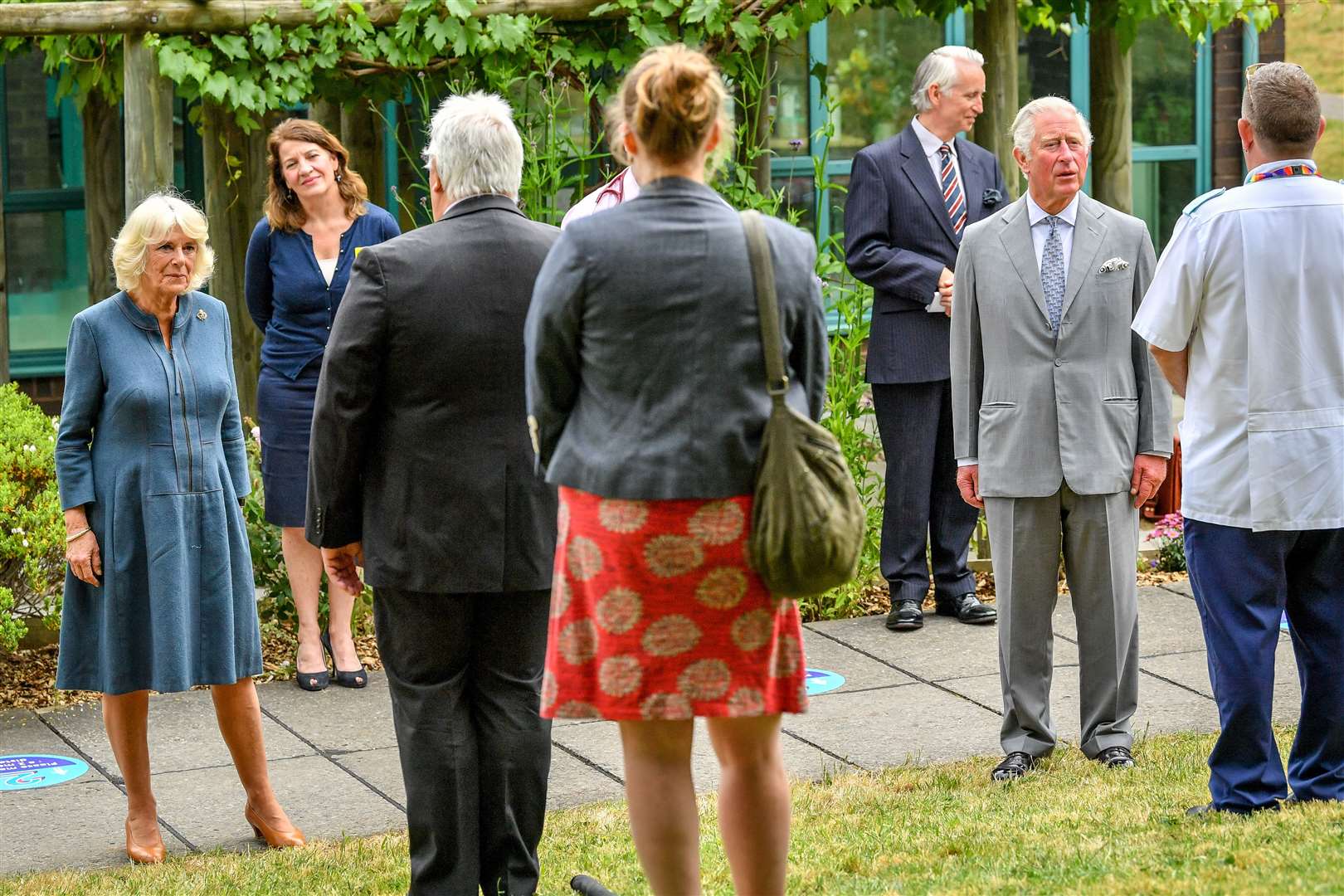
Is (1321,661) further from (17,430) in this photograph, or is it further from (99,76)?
(99,76)

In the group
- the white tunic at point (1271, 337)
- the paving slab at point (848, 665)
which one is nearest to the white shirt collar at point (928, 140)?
the paving slab at point (848, 665)

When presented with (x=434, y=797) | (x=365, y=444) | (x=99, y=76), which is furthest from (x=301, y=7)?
(x=434, y=797)

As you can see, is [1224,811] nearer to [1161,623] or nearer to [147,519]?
[1161,623]

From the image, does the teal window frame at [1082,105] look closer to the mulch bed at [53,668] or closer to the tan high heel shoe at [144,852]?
the mulch bed at [53,668]

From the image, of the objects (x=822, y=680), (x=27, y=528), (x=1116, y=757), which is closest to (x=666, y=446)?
(x=1116, y=757)

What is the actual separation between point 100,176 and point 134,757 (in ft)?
20.1

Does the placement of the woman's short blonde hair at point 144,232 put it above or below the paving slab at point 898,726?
above

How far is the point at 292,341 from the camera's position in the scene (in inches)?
257

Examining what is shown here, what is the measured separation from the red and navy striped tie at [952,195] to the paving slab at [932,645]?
1.65m

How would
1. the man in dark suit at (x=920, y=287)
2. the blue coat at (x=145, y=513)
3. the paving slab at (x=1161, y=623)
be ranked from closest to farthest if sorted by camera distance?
the blue coat at (x=145, y=513), the paving slab at (x=1161, y=623), the man in dark suit at (x=920, y=287)

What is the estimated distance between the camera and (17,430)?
6.70 m

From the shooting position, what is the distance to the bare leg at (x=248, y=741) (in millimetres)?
4930

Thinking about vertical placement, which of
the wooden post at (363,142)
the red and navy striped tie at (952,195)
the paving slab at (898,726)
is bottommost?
the paving slab at (898,726)

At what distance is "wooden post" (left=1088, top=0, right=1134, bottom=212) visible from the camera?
8742mm
